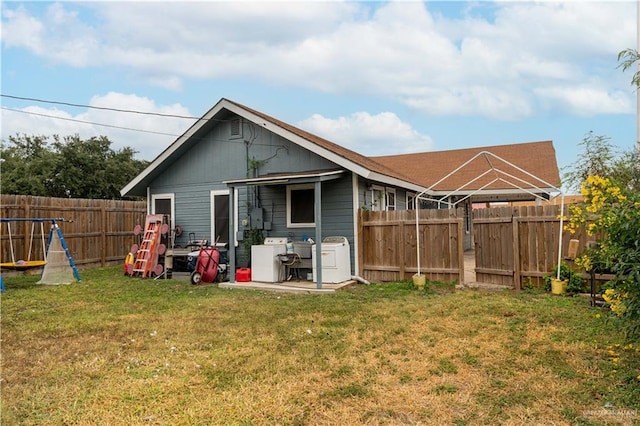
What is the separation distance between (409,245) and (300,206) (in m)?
2.70

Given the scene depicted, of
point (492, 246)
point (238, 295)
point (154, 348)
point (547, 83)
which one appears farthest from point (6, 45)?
point (547, 83)

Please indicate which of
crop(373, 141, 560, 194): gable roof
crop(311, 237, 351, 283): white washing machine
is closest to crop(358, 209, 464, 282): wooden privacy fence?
crop(311, 237, 351, 283): white washing machine

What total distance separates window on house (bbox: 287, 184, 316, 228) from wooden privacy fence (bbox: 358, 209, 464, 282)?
4.07ft

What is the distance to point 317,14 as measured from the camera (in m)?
8.22

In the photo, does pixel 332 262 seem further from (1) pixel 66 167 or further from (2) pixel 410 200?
(1) pixel 66 167

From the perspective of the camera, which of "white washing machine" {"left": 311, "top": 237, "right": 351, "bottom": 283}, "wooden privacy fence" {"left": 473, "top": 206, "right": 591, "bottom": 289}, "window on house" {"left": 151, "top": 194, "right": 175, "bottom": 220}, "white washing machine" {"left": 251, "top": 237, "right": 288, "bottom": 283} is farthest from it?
"window on house" {"left": 151, "top": 194, "right": 175, "bottom": 220}

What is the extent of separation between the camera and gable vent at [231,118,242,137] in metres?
10.3

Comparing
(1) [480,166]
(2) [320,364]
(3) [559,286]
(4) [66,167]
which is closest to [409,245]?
(3) [559,286]

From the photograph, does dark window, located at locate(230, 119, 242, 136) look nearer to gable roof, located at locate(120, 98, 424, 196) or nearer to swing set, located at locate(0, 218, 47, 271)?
gable roof, located at locate(120, 98, 424, 196)

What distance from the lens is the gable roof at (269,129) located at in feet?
28.2

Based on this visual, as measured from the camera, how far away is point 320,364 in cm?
385

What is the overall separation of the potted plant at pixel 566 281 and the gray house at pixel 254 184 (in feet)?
12.5

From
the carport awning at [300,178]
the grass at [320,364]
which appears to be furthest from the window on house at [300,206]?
the grass at [320,364]

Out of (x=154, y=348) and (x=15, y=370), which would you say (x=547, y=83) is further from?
(x=15, y=370)
